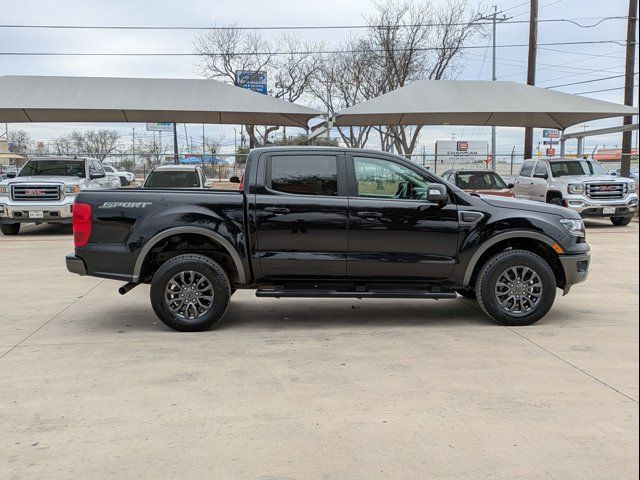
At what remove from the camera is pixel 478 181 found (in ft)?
53.4

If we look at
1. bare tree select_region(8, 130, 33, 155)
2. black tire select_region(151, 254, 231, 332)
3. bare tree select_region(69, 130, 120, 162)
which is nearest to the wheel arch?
black tire select_region(151, 254, 231, 332)

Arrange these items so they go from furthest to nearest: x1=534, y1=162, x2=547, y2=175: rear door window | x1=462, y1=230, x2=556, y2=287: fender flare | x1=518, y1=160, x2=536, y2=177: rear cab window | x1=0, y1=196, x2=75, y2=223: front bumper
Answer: x1=518, y1=160, x2=536, y2=177: rear cab window → x1=534, y1=162, x2=547, y2=175: rear door window → x1=0, y1=196, x2=75, y2=223: front bumper → x1=462, y1=230, x2=556, y2=287: fender flare

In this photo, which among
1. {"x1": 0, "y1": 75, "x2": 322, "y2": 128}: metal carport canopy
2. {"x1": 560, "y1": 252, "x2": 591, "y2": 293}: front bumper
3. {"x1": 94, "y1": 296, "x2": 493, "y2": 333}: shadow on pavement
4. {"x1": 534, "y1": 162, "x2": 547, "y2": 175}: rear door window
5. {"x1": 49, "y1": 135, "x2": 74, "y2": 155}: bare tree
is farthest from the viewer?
{"x1": 49, "y1": 135, "x2": 74, "y2": 155}: bare tree

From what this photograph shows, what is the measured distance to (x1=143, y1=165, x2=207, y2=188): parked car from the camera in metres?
14.0

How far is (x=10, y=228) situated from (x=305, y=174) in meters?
12.1

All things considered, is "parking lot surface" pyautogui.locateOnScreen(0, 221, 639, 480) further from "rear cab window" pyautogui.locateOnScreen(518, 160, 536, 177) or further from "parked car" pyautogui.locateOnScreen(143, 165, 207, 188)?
"rear cab window" pyautogui.locateOnScreen(518, 160, 536, 177)

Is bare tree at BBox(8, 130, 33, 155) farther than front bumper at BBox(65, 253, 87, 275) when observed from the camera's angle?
Yes

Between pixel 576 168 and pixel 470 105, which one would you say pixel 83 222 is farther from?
pixel 470 105

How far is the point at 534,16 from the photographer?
25.0m

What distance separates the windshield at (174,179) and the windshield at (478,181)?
7.39m

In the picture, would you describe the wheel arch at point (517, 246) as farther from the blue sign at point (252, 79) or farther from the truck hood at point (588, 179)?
the blue sign at point (252, 79)

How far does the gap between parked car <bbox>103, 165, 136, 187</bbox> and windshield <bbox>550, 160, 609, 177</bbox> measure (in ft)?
41.3

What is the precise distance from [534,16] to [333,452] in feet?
85.1

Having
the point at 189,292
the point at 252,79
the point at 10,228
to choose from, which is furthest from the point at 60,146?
the point at 189,292
